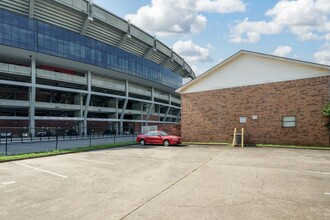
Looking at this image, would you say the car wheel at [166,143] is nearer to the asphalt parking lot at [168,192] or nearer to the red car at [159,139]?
the red car at [159,139]

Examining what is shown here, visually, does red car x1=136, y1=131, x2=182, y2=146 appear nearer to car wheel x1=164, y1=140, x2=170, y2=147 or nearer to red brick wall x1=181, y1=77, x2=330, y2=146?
car wheel x1=164, y1=140, x2=170, y2=147

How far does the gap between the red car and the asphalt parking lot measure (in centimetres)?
936

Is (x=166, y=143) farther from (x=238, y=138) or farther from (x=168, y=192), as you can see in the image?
(x=168, y=192)

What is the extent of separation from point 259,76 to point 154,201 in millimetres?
16636

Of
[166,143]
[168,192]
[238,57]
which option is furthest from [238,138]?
[168,192]

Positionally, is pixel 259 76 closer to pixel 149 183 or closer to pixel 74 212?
pixel 149 183

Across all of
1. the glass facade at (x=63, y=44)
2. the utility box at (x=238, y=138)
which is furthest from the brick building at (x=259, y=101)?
the glass facade at (x=63, y=44)

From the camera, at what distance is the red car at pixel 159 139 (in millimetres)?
19392

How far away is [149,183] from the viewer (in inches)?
286

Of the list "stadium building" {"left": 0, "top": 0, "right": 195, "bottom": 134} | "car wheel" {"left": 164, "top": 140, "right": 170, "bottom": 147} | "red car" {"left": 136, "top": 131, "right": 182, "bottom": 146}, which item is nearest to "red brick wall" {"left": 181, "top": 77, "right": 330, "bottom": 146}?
"red car" {"left": 136, "top": 131, "right": 182, "bottom": 146}

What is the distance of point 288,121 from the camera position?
57.7 ft

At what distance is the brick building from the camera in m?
16.7

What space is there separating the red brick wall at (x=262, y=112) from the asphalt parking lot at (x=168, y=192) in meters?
8.02

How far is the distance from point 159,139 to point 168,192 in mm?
13711
